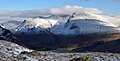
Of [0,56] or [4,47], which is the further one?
[4,47]

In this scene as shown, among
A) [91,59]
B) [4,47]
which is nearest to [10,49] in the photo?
[4,47]

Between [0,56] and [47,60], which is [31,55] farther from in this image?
[0,56]

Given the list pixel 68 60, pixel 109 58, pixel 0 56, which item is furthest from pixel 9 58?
pixel 109 58

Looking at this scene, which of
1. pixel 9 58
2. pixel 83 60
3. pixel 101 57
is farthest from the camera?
pixel 101 57

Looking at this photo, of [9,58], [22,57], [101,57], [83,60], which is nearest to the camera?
[9,58]

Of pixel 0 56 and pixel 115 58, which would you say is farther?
pixel 115 58

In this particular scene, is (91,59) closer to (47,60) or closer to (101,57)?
(101,57)

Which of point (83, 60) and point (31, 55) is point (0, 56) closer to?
point (31, 55)

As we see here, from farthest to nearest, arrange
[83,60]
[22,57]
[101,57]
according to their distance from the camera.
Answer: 1. [101,57]
2. [83,60]
3. [22,57]

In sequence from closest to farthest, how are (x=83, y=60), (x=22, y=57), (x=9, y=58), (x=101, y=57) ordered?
(x=9, y=58), (x=22, y=57), (x=83, y=60), (x=101, y=57)
